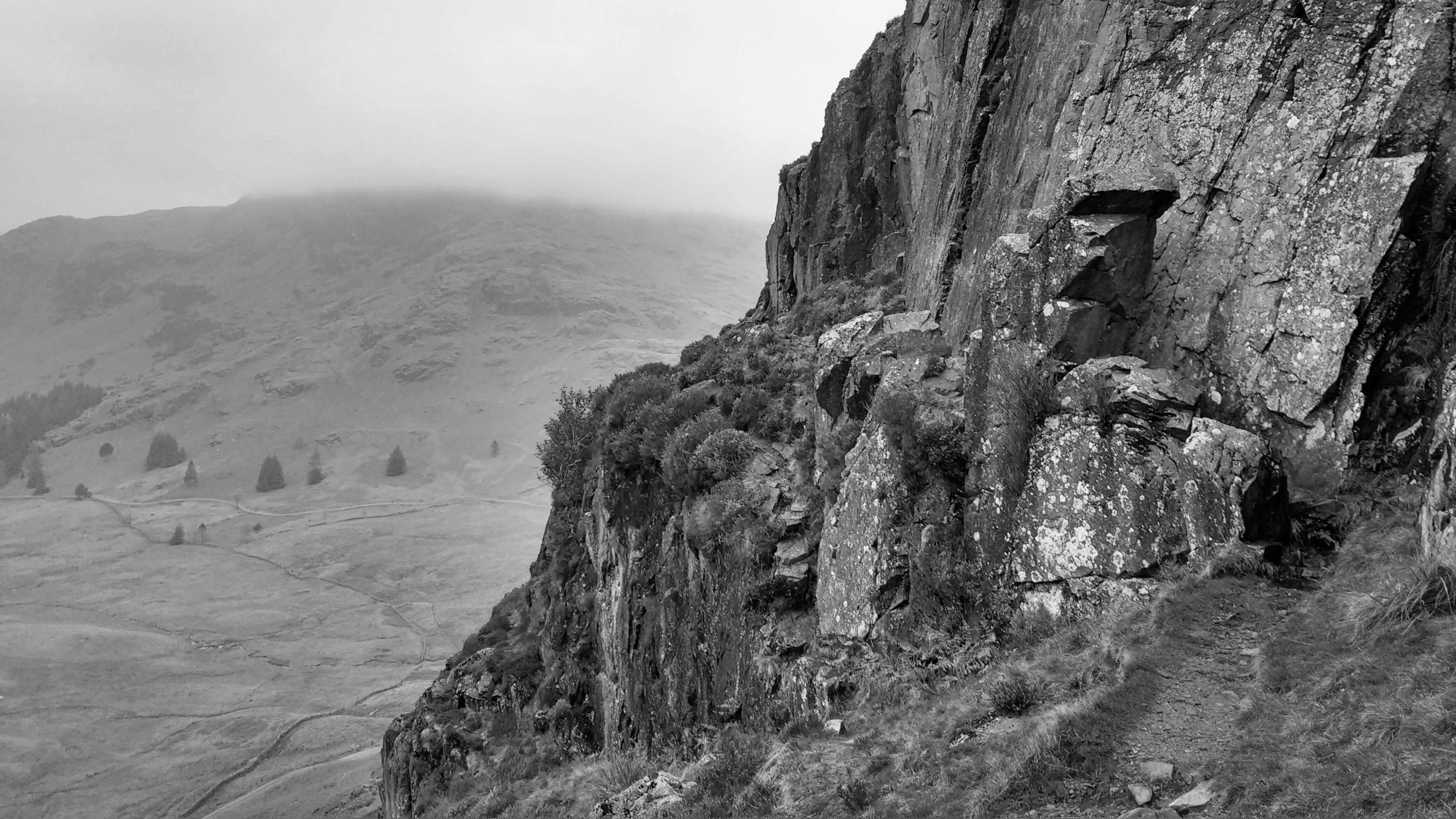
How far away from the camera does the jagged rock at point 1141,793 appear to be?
8281 millimetres

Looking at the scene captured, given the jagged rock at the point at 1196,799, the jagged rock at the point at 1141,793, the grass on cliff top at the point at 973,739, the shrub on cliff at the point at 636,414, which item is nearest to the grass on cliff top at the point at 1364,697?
the jagged rock at the point at 1196,799

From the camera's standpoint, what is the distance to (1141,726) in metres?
9.61

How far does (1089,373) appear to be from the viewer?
1412cm

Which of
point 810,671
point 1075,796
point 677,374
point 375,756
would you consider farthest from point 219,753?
point 1075,796

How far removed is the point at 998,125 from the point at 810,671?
1603 centimetres

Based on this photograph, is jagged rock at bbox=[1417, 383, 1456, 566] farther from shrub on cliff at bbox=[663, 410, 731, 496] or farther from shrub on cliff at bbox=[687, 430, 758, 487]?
shrub on cliff at bbox=[663, 410, 731, 496]

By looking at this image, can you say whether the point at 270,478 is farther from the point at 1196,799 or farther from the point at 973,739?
the point at 1196,799

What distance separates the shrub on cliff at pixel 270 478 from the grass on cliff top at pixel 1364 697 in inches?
8470

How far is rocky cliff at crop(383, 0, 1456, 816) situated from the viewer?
12.4m

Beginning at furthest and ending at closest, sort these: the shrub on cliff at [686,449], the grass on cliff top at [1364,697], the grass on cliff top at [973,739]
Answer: the shrub on cliff at [686,449] < the grass on cliff top at [973,739] < the grass on cliff top at [1364,697]

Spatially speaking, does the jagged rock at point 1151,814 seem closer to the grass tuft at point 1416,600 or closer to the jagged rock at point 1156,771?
the jagged rock at point 1156,771

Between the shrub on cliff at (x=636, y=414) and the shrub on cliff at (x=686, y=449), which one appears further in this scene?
the shrub on cliff at (x=636, y=414)

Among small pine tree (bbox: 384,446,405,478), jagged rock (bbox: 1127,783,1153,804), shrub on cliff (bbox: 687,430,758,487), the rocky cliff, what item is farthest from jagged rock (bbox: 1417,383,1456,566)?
small pine tree (bbox: 384,446,405,478)

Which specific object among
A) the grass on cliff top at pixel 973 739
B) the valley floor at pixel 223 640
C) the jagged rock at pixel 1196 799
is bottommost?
the valley floor at pixel 223 640
